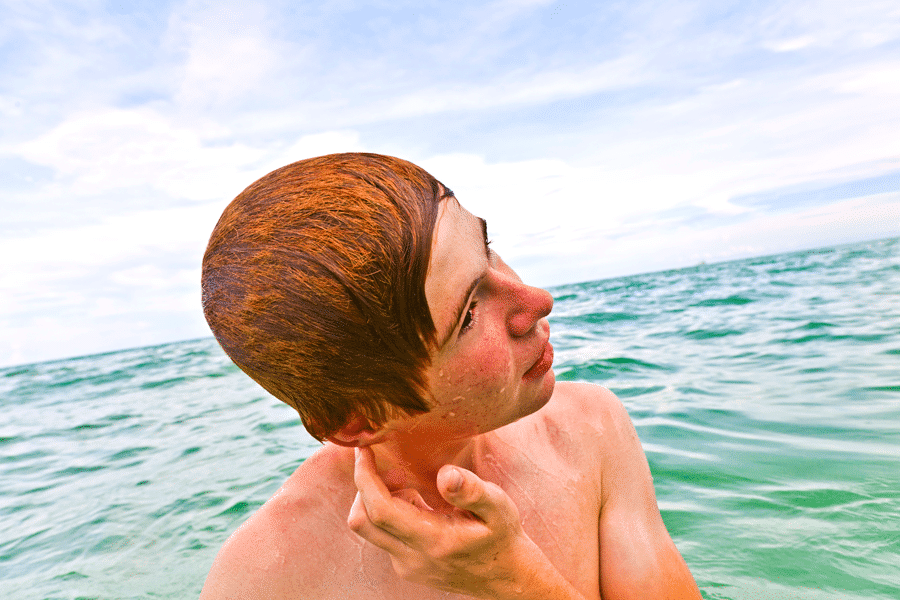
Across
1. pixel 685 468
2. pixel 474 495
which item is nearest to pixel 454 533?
pixel 474 495

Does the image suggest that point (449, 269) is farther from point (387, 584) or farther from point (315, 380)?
point (387, 584)

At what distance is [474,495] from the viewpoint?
1306 millimetres

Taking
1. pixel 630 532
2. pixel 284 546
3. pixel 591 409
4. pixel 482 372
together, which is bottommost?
pixel 630 532

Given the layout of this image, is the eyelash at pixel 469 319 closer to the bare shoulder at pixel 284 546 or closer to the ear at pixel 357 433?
the ear at pixel 357 433

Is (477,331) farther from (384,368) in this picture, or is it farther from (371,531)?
(371,531)

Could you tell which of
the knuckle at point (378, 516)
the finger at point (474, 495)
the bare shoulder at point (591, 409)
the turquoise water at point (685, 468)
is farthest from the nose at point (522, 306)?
the turquoise water at point (685, 468)

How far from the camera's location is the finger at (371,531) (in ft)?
4.71

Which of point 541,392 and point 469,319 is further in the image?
point 541,392

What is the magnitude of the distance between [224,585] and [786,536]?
2.73 meters

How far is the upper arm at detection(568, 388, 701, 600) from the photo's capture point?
1.90m

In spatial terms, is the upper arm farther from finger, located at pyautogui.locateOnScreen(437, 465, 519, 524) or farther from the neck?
finger, located at pyautogui.locateOnScreen(437, 465, 519, 524)

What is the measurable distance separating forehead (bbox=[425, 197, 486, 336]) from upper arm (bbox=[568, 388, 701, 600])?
941mm

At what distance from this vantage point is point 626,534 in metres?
1.97

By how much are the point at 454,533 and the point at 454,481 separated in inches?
7.3
